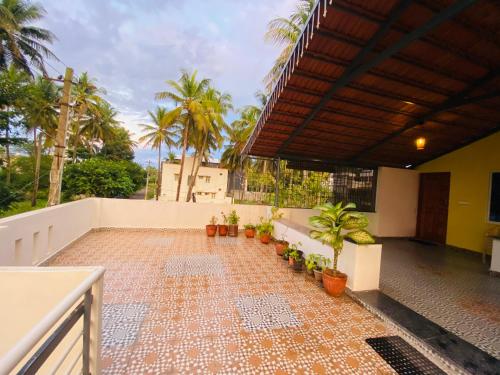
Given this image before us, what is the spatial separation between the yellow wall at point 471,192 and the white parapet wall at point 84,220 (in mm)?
5189

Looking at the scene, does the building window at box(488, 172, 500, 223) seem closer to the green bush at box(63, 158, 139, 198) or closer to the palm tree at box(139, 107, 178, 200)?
the green bush at box(63, 158, 139, 198)

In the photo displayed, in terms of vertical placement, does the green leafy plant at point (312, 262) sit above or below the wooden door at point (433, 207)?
below

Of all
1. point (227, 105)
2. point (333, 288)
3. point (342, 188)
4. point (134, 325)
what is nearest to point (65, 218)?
point (134, 325)

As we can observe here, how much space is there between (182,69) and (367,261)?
1346 centimetres

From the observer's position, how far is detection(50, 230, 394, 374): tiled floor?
72.8 inches

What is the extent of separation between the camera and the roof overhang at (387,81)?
2.67 meters

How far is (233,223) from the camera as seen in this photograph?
6254 millimetres

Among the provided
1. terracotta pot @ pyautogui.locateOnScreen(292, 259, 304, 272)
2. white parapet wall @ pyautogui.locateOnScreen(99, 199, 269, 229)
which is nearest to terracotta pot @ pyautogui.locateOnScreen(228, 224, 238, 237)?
white parapet wall @ pyautogui.locateOnScreen(99, 199, 269, 229)

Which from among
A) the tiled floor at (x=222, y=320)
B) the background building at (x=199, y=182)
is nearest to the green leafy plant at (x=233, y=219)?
the tiled floor at (x=222, y=320)

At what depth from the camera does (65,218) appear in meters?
4.21

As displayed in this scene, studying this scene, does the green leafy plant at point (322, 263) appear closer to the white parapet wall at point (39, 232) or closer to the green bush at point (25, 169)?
the white parapet wall at point (39, 232)

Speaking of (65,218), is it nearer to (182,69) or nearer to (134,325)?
(134,325)

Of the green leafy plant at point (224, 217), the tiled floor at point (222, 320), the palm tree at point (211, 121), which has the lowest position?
the tiled floor at point (222, 320)

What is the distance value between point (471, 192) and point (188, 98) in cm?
1232
